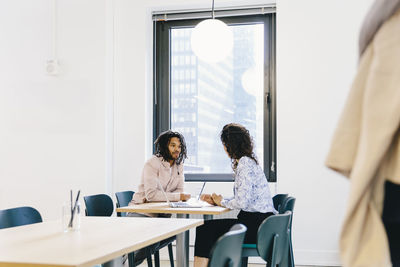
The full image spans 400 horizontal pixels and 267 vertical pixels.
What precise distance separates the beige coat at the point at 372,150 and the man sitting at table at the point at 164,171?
3270mm

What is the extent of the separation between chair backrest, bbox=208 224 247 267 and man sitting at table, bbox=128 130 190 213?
102 inches

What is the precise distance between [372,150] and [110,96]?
4504mm

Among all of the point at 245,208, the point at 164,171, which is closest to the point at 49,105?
the point at 164,171

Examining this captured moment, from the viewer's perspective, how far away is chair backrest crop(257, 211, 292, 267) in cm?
241

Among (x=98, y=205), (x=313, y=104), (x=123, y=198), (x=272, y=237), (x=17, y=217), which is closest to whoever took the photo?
(x=272, y=237)

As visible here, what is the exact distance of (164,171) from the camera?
445 centimetres

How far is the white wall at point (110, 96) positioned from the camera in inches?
193

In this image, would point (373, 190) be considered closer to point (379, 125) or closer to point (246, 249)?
point (379, 125)

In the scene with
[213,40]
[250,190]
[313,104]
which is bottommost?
[250,190]

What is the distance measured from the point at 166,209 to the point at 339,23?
2.69 m

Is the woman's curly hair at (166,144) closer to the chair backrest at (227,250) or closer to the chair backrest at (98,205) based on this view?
the chair backrest at (98,205)

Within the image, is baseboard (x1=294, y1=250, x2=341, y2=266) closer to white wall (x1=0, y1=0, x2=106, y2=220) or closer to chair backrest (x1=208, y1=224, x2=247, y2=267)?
white wall (x1=0, y1=0, x2=106, y2=220)

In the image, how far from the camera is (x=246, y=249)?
3.17 m

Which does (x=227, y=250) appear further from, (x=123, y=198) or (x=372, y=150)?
(x=123, y=198)
